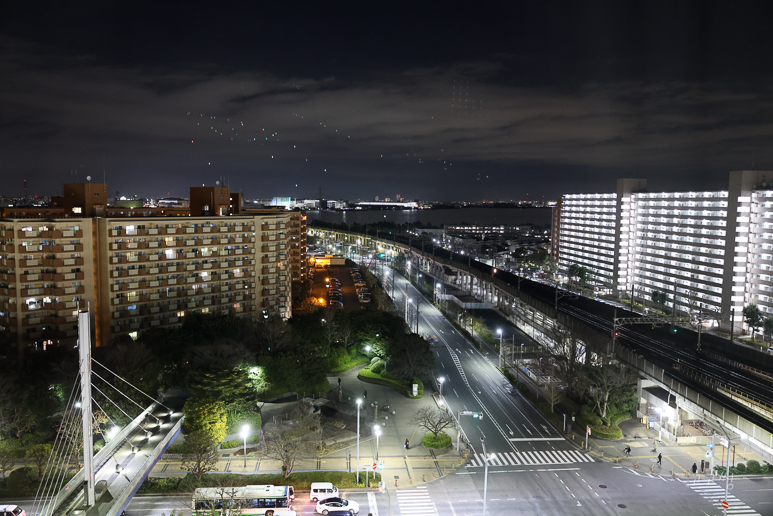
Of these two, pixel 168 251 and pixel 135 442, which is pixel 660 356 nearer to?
pixel 135 442

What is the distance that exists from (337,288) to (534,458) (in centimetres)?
4843

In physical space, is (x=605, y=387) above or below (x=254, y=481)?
above

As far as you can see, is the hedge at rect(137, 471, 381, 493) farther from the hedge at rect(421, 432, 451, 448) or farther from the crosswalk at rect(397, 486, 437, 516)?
the hedge at rect(421, 432, 451, 448)

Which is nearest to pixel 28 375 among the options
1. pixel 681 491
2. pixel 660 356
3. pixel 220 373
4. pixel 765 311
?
pixel 220 373

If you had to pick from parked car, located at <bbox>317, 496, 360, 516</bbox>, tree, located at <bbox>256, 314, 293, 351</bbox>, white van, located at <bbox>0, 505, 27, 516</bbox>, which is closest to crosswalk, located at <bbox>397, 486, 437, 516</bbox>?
parked car, located at <bbox>317, 496, 360, 516</bbox>

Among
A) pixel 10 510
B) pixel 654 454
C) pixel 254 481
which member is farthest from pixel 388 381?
pixel 10 510

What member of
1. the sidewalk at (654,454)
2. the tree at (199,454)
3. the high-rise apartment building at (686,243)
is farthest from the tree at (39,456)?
the high-rise apartment building at (686,243)

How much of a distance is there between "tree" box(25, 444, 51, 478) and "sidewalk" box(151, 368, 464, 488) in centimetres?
499

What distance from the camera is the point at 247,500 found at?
22.9 m

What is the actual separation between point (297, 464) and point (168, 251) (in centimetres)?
2590

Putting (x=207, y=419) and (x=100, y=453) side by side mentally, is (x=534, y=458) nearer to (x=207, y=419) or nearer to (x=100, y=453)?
(x=207, y=419)

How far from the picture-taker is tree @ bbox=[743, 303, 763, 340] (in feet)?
174

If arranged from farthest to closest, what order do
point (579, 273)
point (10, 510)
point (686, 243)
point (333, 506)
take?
point (579, 273) → point (686, 243) → point (333, 506) → point (10, 510)

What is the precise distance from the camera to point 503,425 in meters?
33.6
